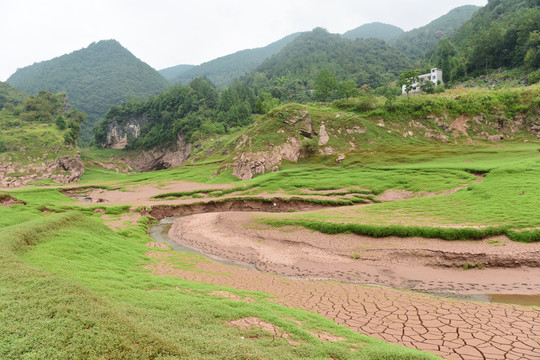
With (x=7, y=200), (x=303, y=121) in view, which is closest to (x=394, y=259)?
(x=7, y=200)

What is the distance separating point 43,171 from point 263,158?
73.5 meters

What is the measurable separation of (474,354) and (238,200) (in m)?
35.0

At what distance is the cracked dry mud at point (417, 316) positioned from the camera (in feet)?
29.2

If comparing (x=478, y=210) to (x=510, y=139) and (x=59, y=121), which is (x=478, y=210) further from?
(x=59, y=121)

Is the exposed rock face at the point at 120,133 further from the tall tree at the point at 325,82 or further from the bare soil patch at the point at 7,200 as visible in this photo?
the bare soil patch at the point at 7,200

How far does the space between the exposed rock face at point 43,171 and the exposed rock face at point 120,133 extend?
6859cm

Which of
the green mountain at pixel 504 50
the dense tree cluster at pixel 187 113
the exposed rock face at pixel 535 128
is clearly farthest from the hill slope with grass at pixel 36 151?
the green mountain at pixel 504 50

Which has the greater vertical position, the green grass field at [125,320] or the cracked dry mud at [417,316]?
the green grass field at [125,320]

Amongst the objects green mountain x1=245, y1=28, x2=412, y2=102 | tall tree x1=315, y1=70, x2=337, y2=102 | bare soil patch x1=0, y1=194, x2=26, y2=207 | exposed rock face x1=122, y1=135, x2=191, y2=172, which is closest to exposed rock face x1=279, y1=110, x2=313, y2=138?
tall tree x1=315, y1=70, x2=337, y2=102

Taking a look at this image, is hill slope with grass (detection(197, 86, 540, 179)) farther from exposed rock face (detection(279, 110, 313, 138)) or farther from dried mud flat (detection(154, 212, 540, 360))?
A: dried mud flat (detection(154, 212, 540, 360))

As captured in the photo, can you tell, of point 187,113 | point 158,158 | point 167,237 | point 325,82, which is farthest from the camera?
point 187,113

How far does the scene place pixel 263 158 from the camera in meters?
66.1

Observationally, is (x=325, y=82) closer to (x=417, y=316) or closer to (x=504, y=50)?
(x=504, y=50)

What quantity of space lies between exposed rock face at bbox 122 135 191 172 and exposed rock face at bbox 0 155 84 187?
4497cm
